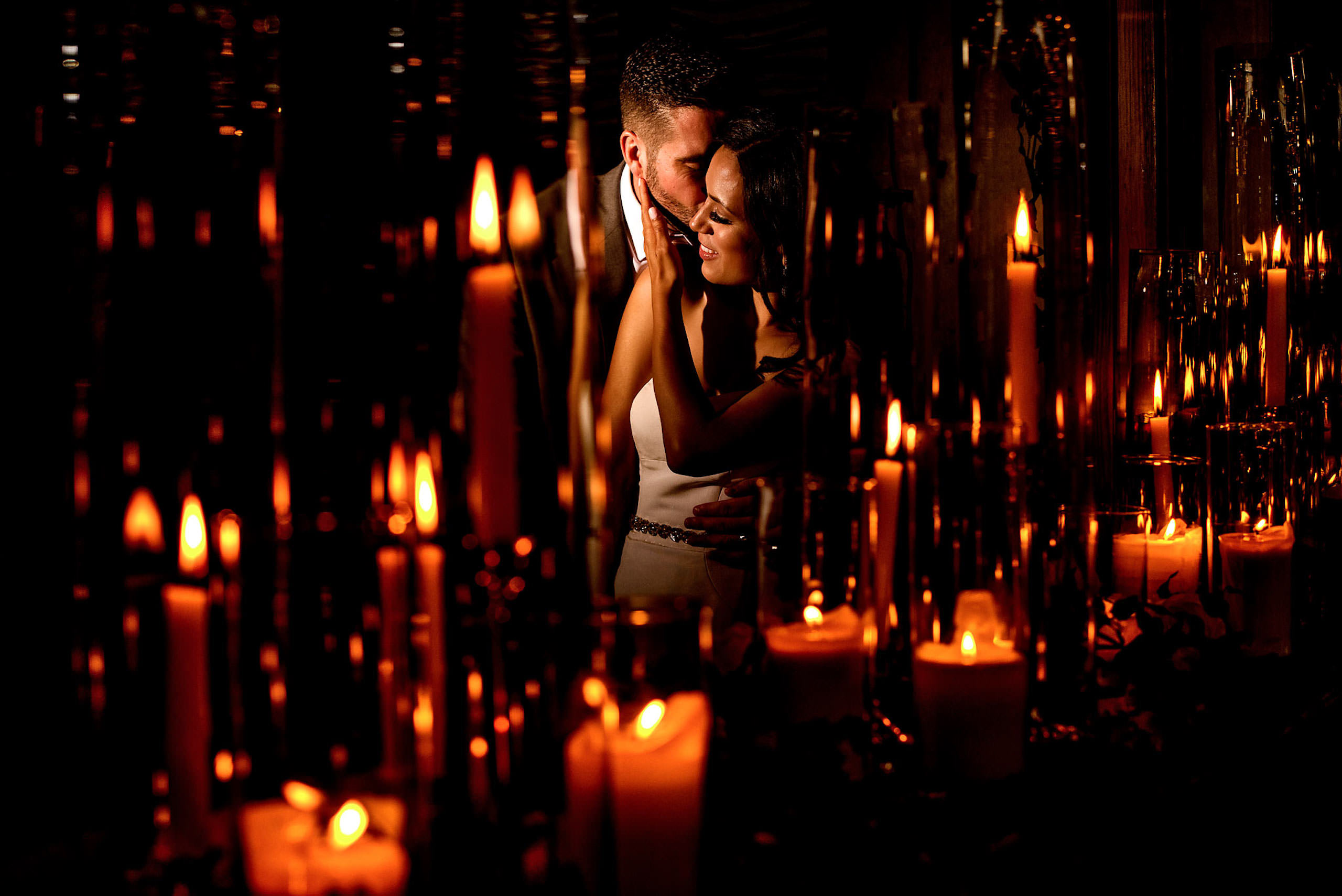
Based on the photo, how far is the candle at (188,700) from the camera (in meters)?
0.36

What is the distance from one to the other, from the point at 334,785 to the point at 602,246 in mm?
854

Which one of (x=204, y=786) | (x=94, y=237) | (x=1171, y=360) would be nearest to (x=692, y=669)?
(x=204, y=786)

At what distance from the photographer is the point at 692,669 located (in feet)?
1.32

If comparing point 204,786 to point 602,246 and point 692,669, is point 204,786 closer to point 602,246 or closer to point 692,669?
point 692,669

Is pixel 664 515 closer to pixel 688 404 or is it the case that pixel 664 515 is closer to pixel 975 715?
pixel 688 404

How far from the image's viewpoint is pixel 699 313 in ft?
3.80

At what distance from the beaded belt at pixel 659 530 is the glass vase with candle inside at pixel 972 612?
523 millimetres

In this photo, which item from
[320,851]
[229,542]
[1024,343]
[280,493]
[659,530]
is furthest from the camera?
[659,530]

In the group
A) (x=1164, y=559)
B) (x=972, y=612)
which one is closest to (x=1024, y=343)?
(x=972, y=612)

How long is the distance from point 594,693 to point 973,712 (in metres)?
0.26

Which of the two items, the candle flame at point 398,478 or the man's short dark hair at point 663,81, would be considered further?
the man's short dark hair at point 663,81

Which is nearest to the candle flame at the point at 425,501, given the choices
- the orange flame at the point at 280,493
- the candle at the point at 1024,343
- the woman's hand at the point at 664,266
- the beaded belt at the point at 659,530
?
the orange flame at the point at 280,493

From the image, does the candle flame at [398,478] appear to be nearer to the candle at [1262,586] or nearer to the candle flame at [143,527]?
the candle flame at [143,527]

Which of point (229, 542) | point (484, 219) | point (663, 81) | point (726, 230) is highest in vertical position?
point (663, 81)
